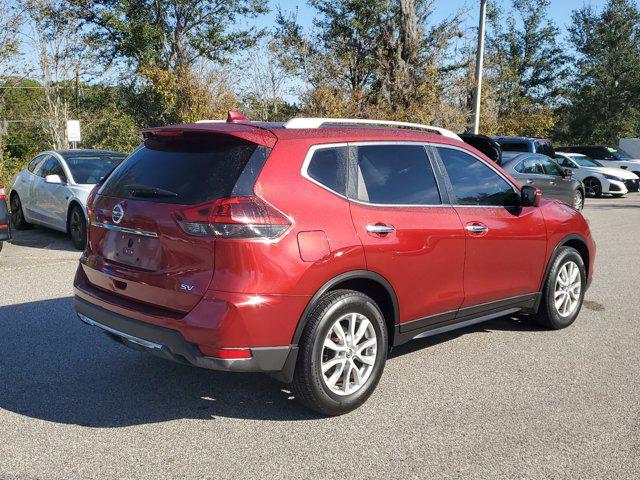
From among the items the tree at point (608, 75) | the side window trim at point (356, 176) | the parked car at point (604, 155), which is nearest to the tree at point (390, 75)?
the parked car at point (604, 155)

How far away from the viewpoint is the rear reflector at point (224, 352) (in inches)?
134

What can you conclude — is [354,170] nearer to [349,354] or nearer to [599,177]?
[349,354]

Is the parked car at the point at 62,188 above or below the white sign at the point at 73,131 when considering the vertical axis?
below

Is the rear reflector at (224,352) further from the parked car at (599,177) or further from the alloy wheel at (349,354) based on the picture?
the parked car at (599,177)

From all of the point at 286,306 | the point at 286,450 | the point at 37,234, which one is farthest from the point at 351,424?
the point at 37,234

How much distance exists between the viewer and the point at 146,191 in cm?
379

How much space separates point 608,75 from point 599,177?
27.2 m

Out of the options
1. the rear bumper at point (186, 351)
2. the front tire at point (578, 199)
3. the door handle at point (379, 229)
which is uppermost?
the door handle at point (379, 229)

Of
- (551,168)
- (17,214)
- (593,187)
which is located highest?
(551,168)

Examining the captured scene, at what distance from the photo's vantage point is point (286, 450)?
11.2ft

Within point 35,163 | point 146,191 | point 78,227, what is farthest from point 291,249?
point 35,163

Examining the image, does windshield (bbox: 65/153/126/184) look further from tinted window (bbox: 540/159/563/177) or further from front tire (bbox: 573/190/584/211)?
front tire (bbox: 573/190/584/211)

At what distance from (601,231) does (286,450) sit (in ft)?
37.3

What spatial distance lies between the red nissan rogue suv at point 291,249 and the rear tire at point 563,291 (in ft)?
3.48
